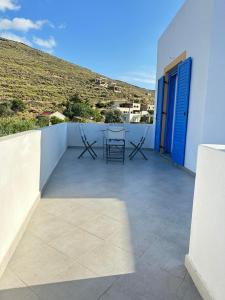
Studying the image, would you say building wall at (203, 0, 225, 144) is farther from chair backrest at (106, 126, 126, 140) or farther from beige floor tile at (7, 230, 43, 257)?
beige floor tile at (7, 230, 43, 257)

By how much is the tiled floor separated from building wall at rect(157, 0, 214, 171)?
1282 millimetres

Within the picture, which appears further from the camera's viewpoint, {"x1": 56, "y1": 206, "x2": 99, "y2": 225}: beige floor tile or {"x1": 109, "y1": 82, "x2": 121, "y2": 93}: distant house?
{"x1": 109, "y1": 82, "x2": 121, "y2": 93}: distant house

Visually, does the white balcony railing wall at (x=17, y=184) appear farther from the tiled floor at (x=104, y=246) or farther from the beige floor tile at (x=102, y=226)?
the beige floor tile at (x=102, y=226)

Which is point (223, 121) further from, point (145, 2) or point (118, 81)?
point (118, 81)

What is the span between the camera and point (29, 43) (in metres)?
39.2

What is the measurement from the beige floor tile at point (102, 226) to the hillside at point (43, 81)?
2650cm

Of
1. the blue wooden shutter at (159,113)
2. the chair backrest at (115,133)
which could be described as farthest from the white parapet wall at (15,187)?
the blue wooden shutter at (159,113)

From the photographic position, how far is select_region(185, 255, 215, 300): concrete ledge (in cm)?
140

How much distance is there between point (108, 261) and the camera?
71.6 inches

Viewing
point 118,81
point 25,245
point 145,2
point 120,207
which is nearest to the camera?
point 25,245

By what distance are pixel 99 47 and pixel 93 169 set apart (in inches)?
1190

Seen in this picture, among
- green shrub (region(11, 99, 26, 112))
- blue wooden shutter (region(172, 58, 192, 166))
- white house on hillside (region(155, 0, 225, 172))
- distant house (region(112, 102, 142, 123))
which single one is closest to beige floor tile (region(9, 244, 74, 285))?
white house on hillside (region(155, 0, 225, 172))

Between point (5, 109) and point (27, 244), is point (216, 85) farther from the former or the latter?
point (5, 109)

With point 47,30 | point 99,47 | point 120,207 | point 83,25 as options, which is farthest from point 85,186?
point 47,30
